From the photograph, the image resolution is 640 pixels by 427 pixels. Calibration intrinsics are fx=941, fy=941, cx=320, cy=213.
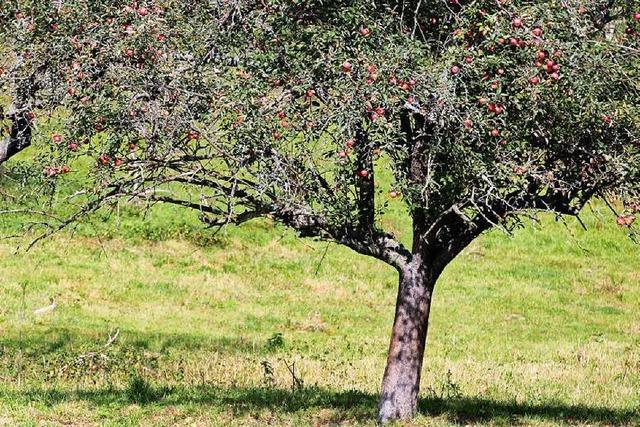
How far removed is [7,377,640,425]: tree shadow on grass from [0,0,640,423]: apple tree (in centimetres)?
338

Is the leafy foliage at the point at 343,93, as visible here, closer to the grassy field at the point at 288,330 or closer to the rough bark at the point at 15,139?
the rough bark at the point at 15,139

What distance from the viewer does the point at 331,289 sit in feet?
91.1

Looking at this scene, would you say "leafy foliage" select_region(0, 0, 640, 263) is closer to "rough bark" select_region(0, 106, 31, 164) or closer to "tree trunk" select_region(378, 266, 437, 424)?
"rough bark" select_region(0, 106, 31, 164)

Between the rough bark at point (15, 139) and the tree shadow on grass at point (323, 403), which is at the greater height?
the rough bark at point (15, 139)

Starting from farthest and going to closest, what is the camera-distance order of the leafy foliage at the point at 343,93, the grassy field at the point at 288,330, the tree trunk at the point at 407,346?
the grassy field at the point at 288,330 < the tree trunk at the point at 407,346 < the leafy foliage at the point at 343,93

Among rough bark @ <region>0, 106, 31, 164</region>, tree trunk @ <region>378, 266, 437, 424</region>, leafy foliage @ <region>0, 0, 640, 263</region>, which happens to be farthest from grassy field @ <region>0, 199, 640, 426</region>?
leafy foliage @ <region>0, 0, 640, 263</region>

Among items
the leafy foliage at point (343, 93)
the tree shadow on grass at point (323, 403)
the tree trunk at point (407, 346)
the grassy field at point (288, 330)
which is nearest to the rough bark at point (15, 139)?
the leafy foliage at point (343, 93)

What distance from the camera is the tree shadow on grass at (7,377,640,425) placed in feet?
41.6

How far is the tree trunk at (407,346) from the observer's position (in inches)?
461

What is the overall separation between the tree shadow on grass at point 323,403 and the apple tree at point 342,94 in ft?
11.1

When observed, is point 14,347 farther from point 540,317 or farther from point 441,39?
point 540,317

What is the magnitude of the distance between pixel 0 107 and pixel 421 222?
5.59 metres

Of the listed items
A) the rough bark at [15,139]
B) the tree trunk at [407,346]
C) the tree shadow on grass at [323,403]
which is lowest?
the tree shadow on grass at [323,403]

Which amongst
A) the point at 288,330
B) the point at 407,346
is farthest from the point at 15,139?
the point at 288,330
